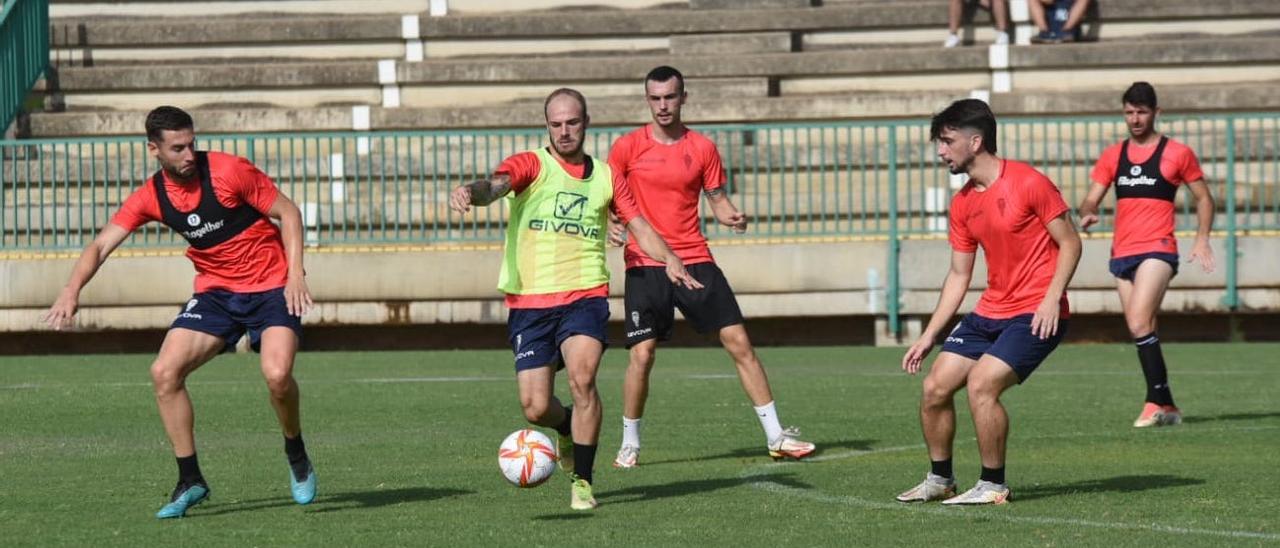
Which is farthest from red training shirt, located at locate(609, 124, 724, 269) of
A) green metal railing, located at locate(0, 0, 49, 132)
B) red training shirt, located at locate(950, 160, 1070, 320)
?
green metal railing, located at locate(0, 0, 49, 132)

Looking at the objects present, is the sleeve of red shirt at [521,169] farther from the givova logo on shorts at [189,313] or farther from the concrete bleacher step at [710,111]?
the concrete bleacher step at [710,111]

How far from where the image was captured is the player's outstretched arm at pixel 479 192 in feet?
28.9

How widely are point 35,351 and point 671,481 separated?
13235mm

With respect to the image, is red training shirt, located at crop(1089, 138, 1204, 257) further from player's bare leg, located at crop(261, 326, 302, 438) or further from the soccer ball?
player's bare leg, located at crop(261, 326, 302, 438)

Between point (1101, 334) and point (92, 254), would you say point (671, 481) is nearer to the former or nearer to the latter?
point (92, 254)

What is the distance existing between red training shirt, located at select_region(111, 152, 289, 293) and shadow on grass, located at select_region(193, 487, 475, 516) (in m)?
1.01

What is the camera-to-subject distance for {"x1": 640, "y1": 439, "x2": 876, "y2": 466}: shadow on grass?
11492mm

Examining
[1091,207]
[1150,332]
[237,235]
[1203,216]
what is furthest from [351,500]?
[1203,216]

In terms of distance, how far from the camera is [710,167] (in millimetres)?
11727

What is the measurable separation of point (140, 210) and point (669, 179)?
324 centimetres

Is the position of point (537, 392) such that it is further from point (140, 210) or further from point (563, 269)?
point (140, 210)

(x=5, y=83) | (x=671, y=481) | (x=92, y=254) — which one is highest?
(x=5, y=83)

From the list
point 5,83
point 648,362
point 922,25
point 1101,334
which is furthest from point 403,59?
point 648,362

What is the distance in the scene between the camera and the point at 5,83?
2444 cm
